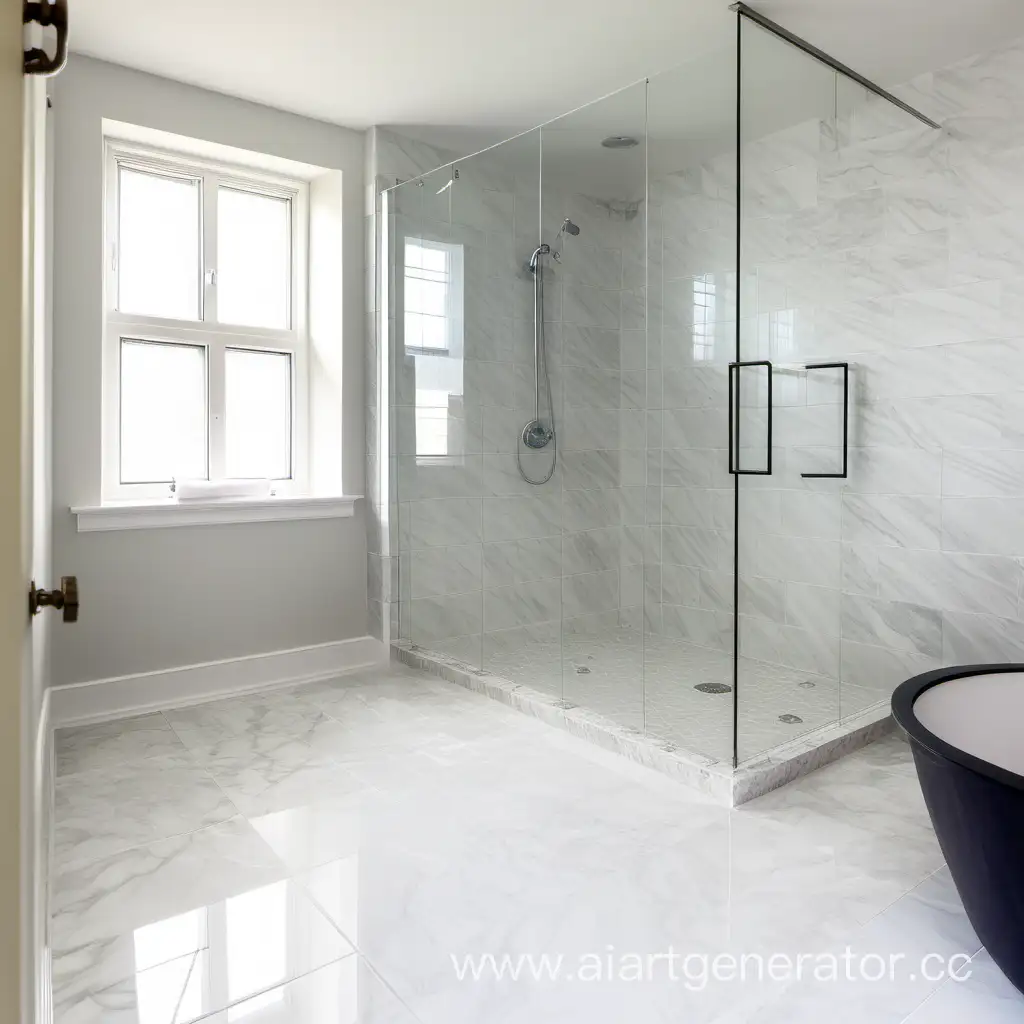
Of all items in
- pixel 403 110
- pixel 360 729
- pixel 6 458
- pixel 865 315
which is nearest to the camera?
pixel 6 458

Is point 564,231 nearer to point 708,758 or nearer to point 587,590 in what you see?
point 587,590

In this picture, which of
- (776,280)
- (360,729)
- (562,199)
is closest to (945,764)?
(776,280)

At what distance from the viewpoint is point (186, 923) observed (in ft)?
5.59

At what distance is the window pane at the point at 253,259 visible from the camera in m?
3.53

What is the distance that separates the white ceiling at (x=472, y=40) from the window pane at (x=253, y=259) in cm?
48

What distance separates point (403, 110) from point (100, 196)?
1.27 m

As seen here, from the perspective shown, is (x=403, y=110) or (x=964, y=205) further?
(x=403, y=110)

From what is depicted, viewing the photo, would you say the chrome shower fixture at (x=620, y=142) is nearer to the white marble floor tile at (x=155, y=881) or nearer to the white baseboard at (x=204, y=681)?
the white baseboard at (x=204, y=681)

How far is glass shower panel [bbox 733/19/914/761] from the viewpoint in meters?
2.61

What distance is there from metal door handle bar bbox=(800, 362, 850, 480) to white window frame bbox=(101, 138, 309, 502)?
7.41 ft

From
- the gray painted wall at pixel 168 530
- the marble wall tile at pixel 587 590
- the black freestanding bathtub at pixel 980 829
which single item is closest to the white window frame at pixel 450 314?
the gray painted wall at pixel 168 530

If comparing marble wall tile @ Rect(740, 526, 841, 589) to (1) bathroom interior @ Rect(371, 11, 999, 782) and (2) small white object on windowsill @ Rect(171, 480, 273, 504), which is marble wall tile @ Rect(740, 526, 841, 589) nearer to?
(1) bathroom interior @ Rect(371, 11, 999, 782)

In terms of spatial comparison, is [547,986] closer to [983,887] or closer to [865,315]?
[983,887]

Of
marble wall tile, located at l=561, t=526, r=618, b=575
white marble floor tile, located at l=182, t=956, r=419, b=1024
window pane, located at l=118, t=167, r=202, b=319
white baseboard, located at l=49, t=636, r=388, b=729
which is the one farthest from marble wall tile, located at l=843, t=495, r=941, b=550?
window pane, located at l=118, t=167, r=202, b=319
